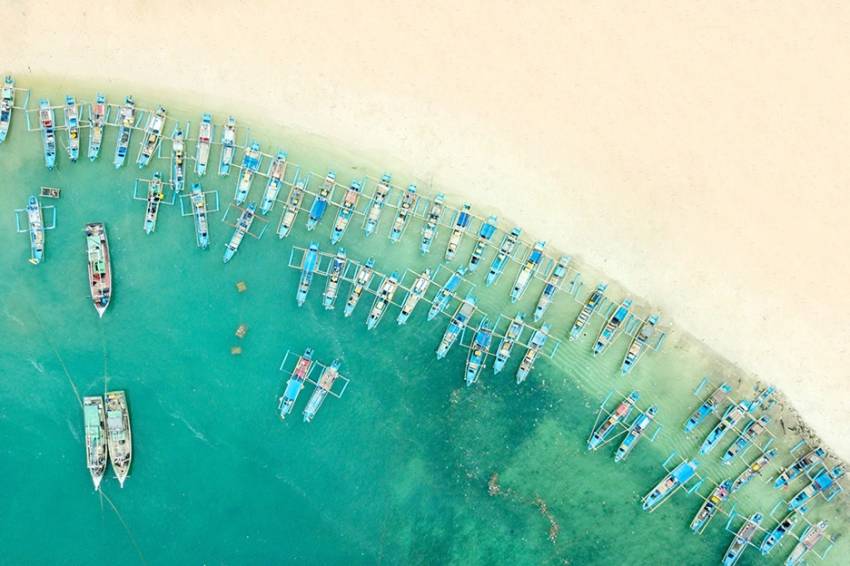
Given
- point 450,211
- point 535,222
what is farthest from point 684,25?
point 450,211

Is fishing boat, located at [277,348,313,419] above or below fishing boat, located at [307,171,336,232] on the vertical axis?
below

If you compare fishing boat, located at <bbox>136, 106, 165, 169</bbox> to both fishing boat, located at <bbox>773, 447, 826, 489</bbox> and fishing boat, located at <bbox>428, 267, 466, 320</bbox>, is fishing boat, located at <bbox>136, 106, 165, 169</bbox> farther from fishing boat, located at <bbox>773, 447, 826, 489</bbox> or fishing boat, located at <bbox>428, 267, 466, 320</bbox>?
fishing boat, located at <bbox>773, 447, 826, 489</bbox>

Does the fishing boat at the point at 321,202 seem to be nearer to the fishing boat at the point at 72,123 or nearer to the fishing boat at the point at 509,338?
the fishing boat at the point at 509,338

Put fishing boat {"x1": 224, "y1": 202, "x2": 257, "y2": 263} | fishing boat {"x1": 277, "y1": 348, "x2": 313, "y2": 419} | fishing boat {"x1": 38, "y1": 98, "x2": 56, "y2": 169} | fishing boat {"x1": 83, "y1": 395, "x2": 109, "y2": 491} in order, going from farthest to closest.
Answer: fishing boat {"x1": 224, "y1": 202, "x2": 257, "y2": 263}, fishing boat {"x1": 277, "y1": 348, "x2": 313, "y2": 419}, fishing boat {"x1": 38, "y1": 98, "x2": 56, "y2": 169}, fishing boat {"x1": 83, "y1": 395, "x2": 109, "y2": 491}

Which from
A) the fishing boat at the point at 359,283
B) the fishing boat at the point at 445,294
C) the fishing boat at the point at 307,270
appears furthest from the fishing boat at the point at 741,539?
the fishing boat at the point at 307,270

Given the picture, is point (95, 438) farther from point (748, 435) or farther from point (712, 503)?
point (748, 435)

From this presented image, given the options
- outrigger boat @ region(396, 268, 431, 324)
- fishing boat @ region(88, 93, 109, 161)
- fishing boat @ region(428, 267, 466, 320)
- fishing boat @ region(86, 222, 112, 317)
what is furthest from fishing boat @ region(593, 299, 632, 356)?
fishing boat @ region(88, 93, 109, 161)

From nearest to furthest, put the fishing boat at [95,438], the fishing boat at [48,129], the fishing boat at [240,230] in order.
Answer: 1. the fishing boat at [95,438]
2. the fishing boat at [48,129]
3. the fishing boat at [240,230]
